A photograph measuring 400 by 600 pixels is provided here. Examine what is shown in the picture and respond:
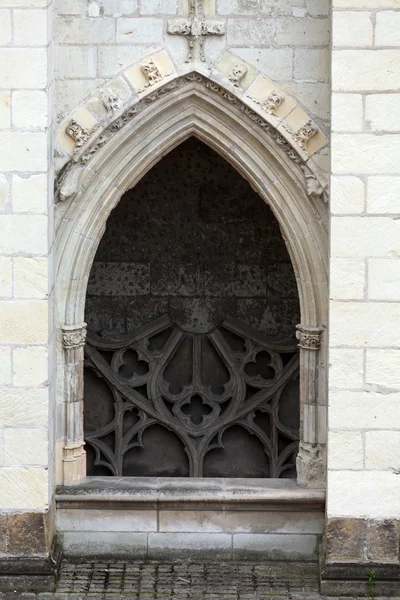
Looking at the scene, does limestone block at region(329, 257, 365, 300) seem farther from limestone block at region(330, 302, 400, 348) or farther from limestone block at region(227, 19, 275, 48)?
limestone block at region(227, 19, 275, 48)

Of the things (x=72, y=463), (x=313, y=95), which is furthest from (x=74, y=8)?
(x=72, y=463)

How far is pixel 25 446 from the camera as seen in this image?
6934mm

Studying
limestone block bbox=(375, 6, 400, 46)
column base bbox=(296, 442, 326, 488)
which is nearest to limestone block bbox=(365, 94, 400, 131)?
limestone block bbox=(375, 6, 400, 46)

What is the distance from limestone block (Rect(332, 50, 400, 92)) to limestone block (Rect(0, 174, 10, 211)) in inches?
72.7

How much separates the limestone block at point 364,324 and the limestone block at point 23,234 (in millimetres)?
1636

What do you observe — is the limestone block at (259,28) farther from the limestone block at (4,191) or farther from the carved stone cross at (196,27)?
the limestone block at (4,191)

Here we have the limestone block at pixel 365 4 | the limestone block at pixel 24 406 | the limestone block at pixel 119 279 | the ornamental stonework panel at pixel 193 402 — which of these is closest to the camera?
the limestone block at pixel 365 4

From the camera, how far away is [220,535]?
293 inches

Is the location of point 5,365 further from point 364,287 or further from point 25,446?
point 364,287

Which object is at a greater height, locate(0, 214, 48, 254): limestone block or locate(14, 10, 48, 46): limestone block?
locate(14, 10, 48, 46): limestone block

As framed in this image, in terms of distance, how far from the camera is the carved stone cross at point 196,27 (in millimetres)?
7094

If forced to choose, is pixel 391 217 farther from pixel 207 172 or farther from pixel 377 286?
pixel 207 172

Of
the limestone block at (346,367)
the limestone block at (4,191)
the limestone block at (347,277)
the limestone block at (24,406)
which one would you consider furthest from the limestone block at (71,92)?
the limestone block at (346,367)

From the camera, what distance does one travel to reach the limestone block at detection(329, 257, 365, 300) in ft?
22.0
